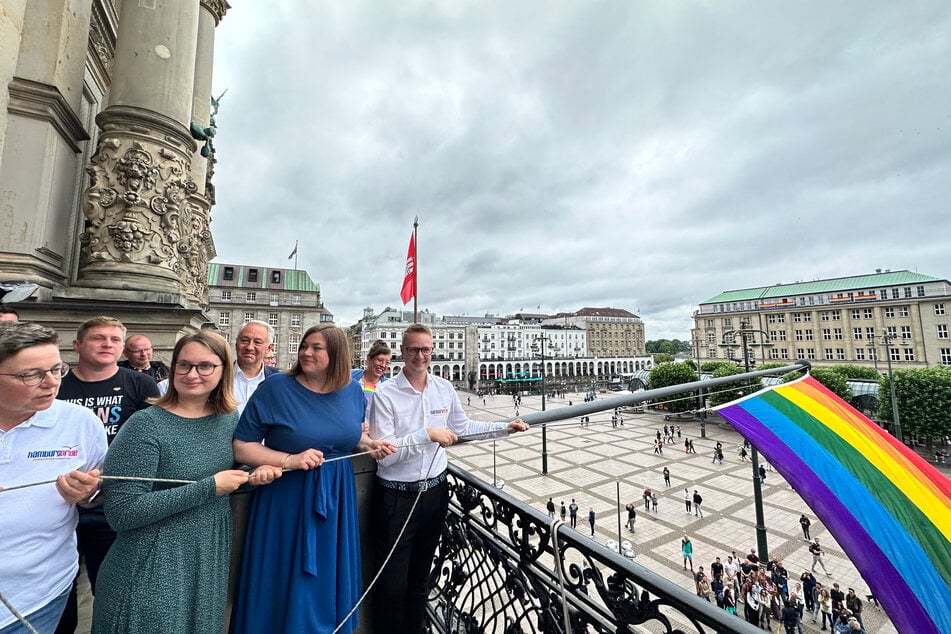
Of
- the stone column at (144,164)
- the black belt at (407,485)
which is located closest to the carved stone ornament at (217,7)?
the stone column at (144,164)

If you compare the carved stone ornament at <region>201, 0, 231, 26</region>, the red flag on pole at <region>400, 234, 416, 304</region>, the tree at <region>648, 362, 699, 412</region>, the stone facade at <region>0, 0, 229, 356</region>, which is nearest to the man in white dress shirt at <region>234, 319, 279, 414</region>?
the stone facade at <region>0, 0, 229, 356</region>

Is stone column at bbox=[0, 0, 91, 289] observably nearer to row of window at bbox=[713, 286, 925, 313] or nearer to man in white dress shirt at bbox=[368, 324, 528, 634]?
man in white dress shirt at bbox=[368, 324, 528, 634]

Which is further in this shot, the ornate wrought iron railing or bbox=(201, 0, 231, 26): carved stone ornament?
bbox=(201, 0, 231, 26): carved stone ornament

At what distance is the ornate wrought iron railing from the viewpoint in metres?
1.62

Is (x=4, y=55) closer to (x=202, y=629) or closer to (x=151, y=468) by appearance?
(x=151, y=468)

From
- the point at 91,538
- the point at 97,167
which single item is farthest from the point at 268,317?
the point at 91,538

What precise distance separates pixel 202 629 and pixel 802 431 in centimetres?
487

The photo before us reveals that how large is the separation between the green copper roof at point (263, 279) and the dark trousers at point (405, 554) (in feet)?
196

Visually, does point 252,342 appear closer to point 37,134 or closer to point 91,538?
point 91,538

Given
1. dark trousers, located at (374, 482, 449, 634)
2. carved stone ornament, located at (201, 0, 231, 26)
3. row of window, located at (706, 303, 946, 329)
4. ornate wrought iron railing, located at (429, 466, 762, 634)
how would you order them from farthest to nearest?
row of window, located at (706, 303, 946, 329)
carved stone ornament, located at (201, 0, 231, 26)
dark trousers, located at (374, 482, 449, 634)
ornate wrought iron railing, located at (429, 466, 762, 634)

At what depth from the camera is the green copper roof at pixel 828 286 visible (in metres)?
Result: 50.6

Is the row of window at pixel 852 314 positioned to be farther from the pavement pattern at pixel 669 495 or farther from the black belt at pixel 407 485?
the black belt at pixel 407 485

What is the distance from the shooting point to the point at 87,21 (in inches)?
261

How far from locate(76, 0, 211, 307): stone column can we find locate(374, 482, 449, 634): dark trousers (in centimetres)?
607
